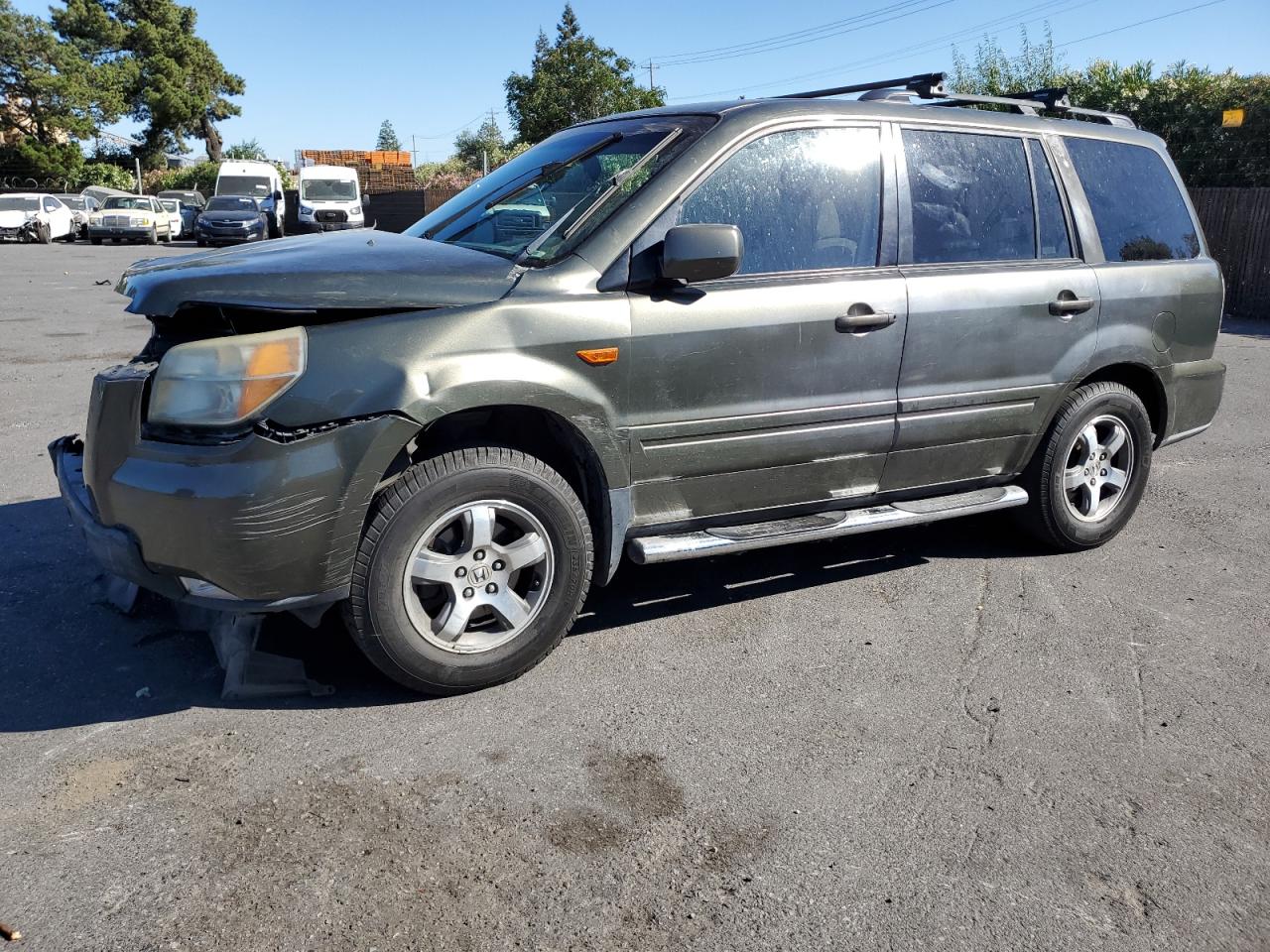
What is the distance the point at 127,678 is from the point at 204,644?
30 cm

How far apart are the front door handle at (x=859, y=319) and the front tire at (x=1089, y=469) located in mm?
1212

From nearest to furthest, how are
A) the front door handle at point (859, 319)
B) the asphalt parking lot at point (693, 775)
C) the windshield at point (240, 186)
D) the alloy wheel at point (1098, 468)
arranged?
the asphalt parking lot at point (693, 775)
the front door handle at point (859, 319)
the alloy wheel at point (1098, 468)
the windshield at point (240, 186)

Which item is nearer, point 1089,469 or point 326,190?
point 1089,469

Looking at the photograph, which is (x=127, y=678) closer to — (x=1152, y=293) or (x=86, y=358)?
(x=1152, y=293)

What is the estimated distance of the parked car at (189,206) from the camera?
125ft

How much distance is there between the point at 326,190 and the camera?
3225 cm

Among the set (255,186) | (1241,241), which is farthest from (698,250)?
(255,186)

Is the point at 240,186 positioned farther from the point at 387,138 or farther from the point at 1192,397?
the point at 387,138

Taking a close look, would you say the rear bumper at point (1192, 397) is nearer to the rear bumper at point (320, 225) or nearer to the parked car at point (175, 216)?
the rear bumper at point (320, 225)

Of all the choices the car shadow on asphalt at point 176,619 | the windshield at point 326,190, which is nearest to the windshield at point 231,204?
the windshield at point 326,190

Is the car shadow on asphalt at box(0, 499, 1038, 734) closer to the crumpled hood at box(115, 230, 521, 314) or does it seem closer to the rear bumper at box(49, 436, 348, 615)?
the rear bumper at box(49, 436, 348, 615)

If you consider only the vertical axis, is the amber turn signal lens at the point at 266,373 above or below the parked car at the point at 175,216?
below

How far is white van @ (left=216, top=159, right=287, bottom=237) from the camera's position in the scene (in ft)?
112

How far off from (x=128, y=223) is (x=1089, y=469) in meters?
35.1
